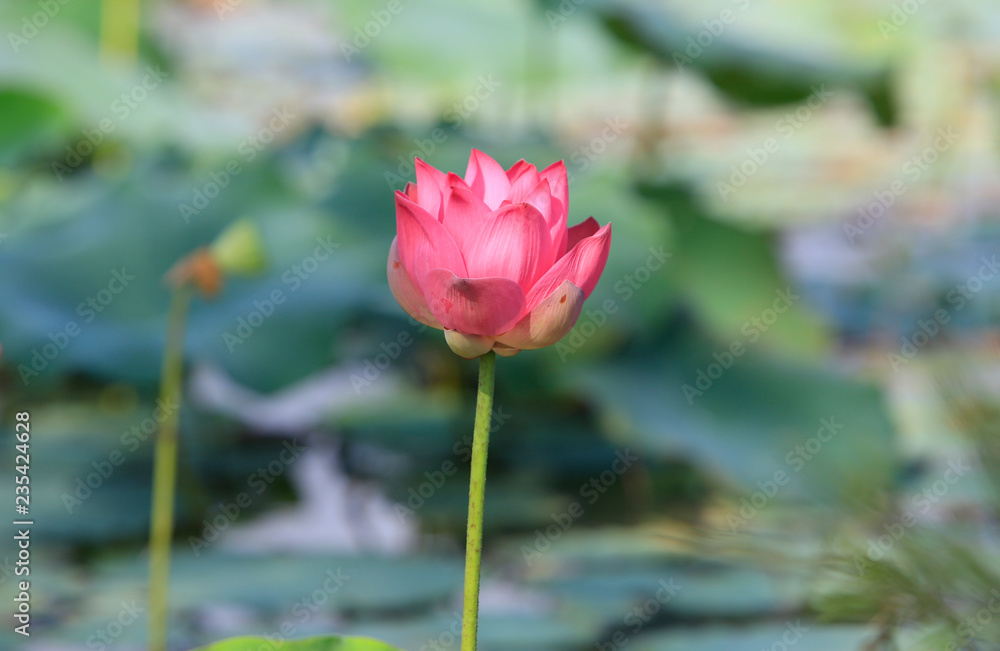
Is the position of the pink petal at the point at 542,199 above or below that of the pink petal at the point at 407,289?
above

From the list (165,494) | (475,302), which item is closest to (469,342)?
(475,302)

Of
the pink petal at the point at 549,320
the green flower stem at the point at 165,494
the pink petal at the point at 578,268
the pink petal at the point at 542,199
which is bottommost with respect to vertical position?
the pink petal at the point at 549,320

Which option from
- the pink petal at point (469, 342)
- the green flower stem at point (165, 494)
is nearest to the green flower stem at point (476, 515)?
the pink petal at point (469, 342)

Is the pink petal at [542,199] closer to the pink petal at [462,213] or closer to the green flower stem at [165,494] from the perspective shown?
the pink petal at [462,213]

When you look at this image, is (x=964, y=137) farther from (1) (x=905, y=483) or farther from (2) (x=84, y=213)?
(2) (x=84, y=213)

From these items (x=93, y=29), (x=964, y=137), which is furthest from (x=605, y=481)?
(x=964, y=137)

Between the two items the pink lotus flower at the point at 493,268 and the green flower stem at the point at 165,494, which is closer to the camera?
the pink lotus flower at the point at 493,268
